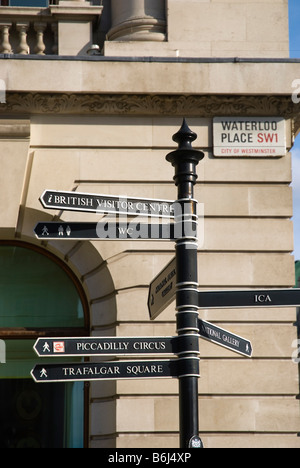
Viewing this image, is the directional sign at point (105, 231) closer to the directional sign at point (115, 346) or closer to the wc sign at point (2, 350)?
the directional sign at point (115, 346)

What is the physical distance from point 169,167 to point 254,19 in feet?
8.60

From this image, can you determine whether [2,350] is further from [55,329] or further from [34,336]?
[55,329]

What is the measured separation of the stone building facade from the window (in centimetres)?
3

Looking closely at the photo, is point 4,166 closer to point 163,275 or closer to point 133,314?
point 133,314

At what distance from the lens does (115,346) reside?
7297 mm

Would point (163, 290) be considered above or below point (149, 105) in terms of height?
below

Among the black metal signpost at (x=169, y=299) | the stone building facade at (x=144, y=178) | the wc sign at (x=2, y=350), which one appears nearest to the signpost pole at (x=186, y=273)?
the black metal signpost at (x=169, y=299)

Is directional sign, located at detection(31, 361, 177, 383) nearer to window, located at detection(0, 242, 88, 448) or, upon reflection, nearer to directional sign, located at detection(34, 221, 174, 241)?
directional sign, located at detection(34, 221, 174, 241)

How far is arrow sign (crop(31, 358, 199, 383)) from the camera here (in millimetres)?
7113

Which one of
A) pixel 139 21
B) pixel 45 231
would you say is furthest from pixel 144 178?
pixel 45 231

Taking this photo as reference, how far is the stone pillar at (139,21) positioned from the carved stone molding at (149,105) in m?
1.07

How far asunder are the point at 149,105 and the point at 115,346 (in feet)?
18.4

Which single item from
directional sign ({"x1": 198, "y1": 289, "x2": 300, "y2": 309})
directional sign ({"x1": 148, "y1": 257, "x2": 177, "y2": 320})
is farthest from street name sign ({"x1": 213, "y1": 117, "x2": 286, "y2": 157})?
directional sign ({"x1": 198, "y1": 289, "x2": 300, "y2": 309})
